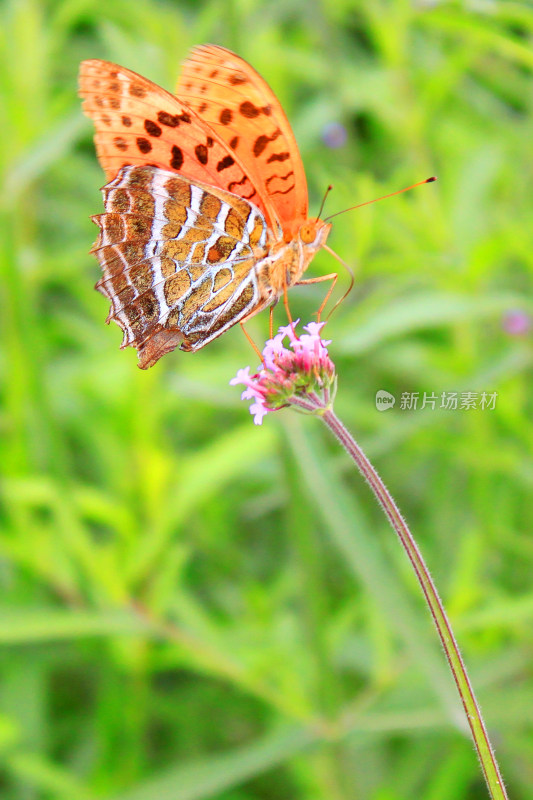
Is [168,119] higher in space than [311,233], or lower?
higher

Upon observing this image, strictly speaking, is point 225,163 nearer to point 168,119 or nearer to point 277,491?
point 168,119

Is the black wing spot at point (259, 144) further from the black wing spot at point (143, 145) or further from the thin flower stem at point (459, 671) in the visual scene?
the thin flower stem at point (459, 671)

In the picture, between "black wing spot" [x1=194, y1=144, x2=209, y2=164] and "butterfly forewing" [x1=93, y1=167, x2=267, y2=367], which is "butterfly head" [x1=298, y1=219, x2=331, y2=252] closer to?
"butterfly forewing" [x1=93, y1=167, x2=267, y2=367]

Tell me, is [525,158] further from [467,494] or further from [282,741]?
[282,741]

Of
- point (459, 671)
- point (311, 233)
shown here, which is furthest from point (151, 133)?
point (459, 671)

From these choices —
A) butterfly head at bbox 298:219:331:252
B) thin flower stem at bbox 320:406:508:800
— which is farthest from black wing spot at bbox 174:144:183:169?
thin flower stem at bbox 320:406:508:800

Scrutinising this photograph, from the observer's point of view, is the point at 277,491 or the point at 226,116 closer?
the point at 226,116

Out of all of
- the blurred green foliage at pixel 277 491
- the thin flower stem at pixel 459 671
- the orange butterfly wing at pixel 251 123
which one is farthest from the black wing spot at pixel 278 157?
the thin flower stem at pixel 459 671
